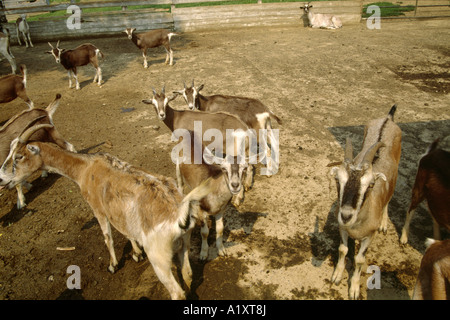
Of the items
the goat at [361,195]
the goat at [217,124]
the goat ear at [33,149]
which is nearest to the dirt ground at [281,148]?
the goat at [361,195]

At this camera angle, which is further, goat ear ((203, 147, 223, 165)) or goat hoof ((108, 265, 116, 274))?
goat ear ((203, 147, 223, 165))

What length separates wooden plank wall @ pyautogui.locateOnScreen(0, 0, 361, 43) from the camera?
18.7m

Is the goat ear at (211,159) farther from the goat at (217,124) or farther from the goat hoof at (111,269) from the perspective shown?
the goat hoof at (111,269)

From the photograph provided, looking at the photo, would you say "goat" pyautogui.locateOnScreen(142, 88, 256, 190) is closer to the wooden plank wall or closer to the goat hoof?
the goat hoof

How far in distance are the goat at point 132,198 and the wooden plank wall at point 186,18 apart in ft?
53.0

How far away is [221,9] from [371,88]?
12.5m

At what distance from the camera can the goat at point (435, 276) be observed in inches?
132

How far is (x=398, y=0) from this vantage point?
84.8 ft

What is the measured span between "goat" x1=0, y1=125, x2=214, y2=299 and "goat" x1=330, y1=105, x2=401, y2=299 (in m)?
1.94

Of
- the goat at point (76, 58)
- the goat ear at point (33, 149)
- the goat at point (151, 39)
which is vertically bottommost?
the goat ear at point (33, 149)

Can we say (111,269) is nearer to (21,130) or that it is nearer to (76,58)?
(21,130)

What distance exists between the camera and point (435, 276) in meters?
3.42

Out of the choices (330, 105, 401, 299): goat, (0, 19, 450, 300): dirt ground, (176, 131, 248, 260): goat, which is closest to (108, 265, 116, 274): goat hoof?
(0, 19, 450, 300): dirt ground

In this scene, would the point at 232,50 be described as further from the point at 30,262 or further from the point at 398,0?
the point at 398,0
